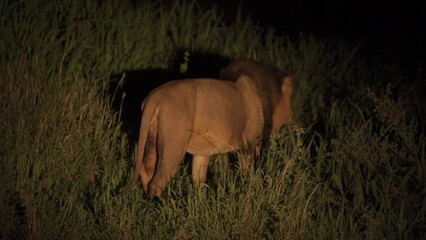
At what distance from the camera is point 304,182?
4500 mm

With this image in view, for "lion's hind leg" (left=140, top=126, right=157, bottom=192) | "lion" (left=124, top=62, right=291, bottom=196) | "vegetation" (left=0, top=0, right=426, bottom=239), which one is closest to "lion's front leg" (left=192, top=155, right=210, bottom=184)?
"lion" (left=124, top=62, right=291, bottom=196)

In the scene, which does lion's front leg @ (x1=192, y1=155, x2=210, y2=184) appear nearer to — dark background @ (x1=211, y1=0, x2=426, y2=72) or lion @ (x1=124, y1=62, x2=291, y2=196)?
lion @ (x1=124, y1=62, x2=291, y2=196)

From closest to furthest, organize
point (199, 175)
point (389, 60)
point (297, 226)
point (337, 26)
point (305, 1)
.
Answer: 1. point (297, 226)
2. point (199, 175)
3. point (389, 60)
4. point (337, 26)
5. point (305, 1)

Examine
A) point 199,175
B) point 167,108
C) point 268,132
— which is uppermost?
point 167,108

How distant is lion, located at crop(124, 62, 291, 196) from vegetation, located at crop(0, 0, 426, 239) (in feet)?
0.57

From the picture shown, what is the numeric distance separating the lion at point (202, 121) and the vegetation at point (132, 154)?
0.57 feet

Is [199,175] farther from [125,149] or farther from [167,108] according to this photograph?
[167,108]

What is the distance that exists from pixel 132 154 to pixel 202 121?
35.7 inches

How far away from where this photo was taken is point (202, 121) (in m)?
4.58

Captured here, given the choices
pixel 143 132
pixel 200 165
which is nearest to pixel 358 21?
pixel 200 165

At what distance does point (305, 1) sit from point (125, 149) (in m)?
5.08

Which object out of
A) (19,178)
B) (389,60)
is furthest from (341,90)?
(19,178)

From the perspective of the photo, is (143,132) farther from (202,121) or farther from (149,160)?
(202,121)

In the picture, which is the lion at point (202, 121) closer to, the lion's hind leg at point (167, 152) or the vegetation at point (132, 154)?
the lion's hind leg at point (167, 152)
